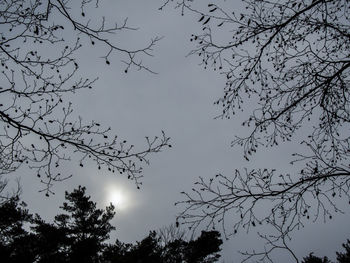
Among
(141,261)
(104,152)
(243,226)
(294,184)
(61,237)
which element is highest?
(61,237)

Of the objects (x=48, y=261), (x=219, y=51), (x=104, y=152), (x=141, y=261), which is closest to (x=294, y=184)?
(x=219, y=51)

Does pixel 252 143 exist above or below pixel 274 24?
below

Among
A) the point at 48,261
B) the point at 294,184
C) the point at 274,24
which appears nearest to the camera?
the point at 294,184

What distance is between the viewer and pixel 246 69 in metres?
5.32

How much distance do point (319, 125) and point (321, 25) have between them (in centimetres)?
170

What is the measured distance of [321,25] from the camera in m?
5.00

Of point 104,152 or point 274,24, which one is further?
point 274,24

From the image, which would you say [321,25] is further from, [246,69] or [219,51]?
[219,51]

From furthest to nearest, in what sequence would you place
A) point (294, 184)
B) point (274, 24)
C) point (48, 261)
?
point (48, 261), point (274, 24), point (294, 184)

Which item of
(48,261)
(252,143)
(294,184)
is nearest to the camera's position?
(294,184)

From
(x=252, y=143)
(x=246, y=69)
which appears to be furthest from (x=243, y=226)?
(x=246, y=69)

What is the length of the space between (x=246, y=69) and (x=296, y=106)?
108cm

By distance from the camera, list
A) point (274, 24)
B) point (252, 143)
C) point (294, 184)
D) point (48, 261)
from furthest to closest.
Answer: point (48, 261)
point (252, 143)
point (274, 24)
point (294, 184)

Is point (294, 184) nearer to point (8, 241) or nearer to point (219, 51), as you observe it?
point (219, 51)
